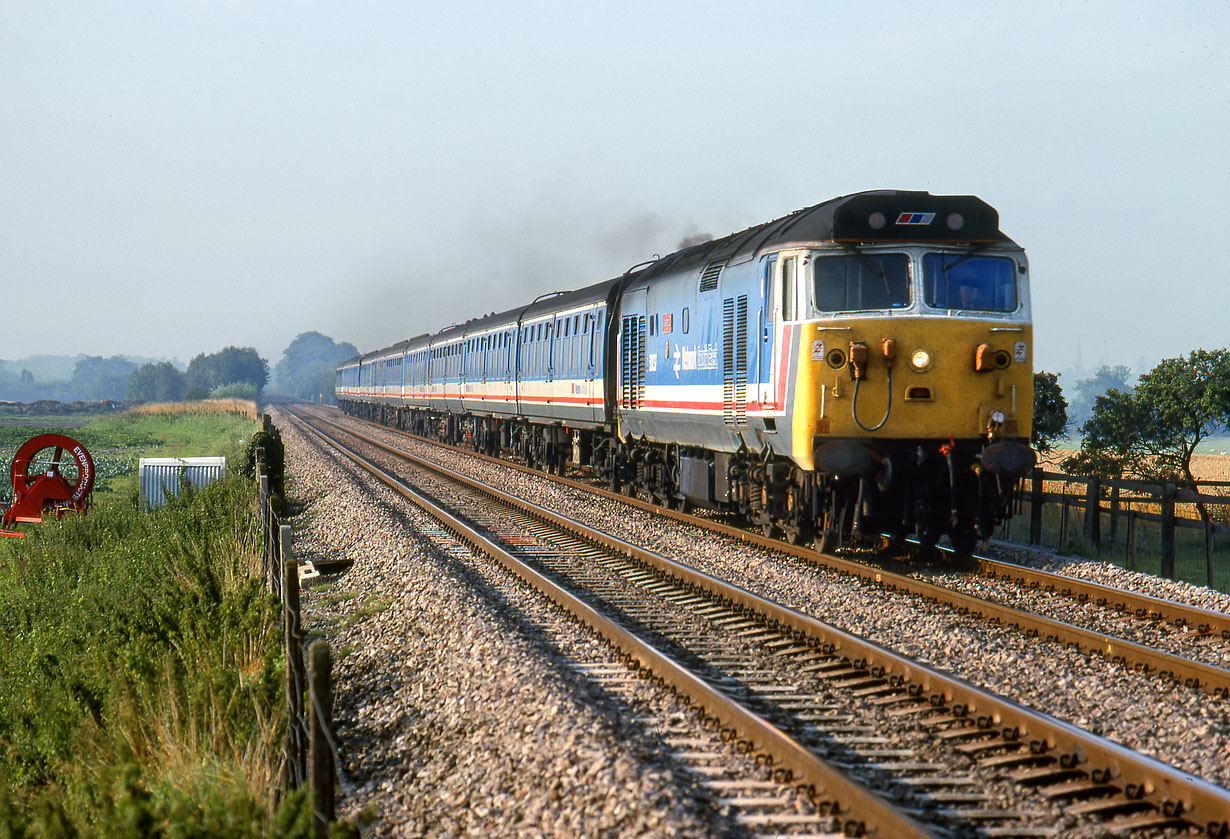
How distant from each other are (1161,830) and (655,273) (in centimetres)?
1336

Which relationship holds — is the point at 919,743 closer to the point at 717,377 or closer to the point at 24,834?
→ the point at 24,834

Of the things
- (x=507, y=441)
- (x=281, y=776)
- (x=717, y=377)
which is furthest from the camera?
(x=507, y=441)

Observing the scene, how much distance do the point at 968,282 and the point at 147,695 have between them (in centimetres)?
839

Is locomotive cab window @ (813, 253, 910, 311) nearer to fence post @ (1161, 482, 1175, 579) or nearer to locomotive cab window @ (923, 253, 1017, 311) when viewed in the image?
locomotive cab window @ (923, 253, 1017, 311)

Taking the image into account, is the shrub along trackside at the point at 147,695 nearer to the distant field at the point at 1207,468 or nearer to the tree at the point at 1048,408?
the tree at the point at 1048,408

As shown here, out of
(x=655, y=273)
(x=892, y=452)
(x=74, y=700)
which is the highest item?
(x=655, y=273)

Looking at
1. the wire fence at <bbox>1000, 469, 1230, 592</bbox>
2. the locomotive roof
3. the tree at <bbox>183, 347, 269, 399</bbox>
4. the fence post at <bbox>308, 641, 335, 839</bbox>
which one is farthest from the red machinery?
the tree at <bbox>183, 347, 269, 399</bbox>

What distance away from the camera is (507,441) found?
30.7 meters

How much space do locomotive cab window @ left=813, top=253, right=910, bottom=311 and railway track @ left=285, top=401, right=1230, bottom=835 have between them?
3189mm

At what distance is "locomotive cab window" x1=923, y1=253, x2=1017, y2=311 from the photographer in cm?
1118

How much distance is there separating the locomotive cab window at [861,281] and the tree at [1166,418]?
15.7 meters

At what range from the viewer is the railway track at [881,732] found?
15.9 feet

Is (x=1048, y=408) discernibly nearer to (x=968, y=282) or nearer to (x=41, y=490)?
(x=968, y=282)

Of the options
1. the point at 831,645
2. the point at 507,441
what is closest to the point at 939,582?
the point at 831,645
